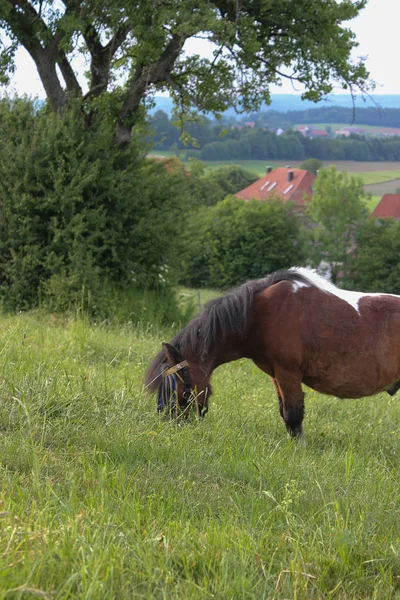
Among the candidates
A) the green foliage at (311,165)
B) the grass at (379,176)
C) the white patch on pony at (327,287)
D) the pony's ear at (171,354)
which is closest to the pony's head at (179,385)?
the pony's ear at (171,354)

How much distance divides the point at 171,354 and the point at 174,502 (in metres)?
2.35

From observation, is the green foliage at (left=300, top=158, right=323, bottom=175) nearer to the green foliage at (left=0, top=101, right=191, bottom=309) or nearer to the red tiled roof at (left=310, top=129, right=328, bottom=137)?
the red tiled roof at (left=310, top=129, right=328, bottom=137)

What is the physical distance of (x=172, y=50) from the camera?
14.7m

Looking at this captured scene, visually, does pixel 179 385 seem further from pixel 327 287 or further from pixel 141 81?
pixel 141 81

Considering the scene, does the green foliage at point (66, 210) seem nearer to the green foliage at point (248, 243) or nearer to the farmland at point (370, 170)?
the green foliage at point (248, 243)

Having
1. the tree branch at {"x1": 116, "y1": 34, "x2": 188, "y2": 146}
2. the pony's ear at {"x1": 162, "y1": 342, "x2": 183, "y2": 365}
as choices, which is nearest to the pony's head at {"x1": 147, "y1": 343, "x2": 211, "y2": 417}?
the pony's ear at {"x1": 162, "y1": 342, "x2": 183, "y2": 365}

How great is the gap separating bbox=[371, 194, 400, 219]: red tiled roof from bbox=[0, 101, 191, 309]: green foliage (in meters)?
74.8

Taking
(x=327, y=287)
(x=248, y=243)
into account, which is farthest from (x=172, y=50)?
(x=248, y=243)

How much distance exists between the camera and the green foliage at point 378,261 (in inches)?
2339

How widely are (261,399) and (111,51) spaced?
33.9 ft

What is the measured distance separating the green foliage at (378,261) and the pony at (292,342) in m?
53.4

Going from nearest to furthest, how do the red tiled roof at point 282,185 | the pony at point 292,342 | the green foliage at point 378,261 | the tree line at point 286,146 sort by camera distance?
the pony at point 292,342
the green foliage at point 378,261
the red tiled roof at point 282,185
the tree line at point 286,146

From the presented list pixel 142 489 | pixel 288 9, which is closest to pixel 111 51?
pixel 288 9

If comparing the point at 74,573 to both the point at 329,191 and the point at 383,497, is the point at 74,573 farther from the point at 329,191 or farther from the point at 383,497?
the point at 329,191
